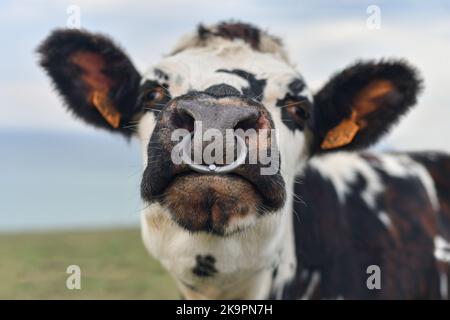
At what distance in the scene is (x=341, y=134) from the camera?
213 inches

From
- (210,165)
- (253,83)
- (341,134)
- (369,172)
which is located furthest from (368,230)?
(210,165)

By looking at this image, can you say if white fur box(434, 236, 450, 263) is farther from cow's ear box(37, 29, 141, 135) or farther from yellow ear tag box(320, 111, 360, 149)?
cow's ear box(37, 29, 141, 135)

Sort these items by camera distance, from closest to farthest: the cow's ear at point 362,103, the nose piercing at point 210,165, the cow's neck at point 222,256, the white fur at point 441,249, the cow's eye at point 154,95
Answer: the nose piercing at point 210,165, the cow's neck at point 222,256, the cow's eye at point 154,95, the cow's ear at point 362,103, the white fur at point 441,249

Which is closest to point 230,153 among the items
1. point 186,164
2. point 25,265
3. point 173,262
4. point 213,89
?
point 186,164

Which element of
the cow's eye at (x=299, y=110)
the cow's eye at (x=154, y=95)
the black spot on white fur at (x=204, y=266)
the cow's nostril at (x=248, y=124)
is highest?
the cow's eye at (x=154, y=95)

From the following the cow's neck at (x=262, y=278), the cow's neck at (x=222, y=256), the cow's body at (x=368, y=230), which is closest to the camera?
the cow's neck at (x=222, y=256)

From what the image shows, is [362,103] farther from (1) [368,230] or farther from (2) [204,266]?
(2) [204,266]

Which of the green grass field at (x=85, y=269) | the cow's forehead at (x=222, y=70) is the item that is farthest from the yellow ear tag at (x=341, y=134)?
the green grass field at (x=85, y=269)

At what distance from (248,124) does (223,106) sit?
17 cm

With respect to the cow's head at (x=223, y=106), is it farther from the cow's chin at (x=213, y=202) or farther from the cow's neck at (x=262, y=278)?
the cow's neck at (x=262, y=278)

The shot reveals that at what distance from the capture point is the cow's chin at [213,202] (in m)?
3.86

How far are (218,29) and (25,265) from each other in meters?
11.0

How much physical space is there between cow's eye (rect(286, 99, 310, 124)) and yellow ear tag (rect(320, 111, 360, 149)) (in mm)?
377

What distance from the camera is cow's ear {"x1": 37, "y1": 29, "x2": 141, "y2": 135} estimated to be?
5371 mm
